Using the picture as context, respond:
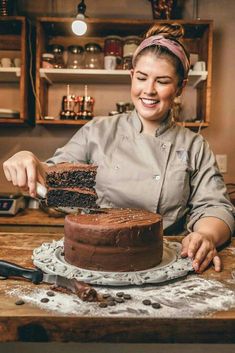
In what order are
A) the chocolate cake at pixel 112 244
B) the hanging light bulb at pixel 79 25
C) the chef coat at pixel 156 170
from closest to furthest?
the chocolate cake at pixel 112 244 → the chef coat at pixel 156 170 → the hanging light bulb at pixel 79 25

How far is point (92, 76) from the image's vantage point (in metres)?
3.13

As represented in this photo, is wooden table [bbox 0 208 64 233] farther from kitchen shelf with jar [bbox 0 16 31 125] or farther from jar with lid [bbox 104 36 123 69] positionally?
jar with lid [bbox 104 36 123 69]

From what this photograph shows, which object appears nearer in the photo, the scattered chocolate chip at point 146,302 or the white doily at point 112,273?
the scattered chocolate chip at point 146,302

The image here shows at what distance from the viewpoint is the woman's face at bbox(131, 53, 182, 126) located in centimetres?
173

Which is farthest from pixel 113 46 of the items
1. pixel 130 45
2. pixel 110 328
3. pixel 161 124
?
pixel 110 328

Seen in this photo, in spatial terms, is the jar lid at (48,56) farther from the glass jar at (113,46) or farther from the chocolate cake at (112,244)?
the chocolate cake at (112,244)

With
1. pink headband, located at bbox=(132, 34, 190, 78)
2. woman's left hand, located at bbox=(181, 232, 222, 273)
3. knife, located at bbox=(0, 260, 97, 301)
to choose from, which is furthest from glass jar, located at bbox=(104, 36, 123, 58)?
knife, located at bbox=(0, 260, 97, 301)

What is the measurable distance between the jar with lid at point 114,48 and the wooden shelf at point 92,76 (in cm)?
13

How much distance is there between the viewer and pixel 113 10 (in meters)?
3.39

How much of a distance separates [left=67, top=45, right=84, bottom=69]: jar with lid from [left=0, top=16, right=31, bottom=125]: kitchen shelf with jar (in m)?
0.34

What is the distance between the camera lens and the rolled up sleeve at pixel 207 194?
5.38ft

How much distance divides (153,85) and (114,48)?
1.54 metres

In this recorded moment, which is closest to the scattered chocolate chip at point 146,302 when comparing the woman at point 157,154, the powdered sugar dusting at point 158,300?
the powdered sugar dusting at point 158,300

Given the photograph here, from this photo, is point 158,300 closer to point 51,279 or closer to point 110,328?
point 110,328
